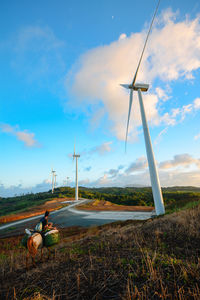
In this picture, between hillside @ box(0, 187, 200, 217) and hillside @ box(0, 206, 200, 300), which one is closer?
hillside @ box(0, 206, 200, 300)

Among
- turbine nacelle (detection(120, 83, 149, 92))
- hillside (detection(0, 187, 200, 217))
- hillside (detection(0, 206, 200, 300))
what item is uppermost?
turbine nacelle (detection(120, 83, 149, 92))

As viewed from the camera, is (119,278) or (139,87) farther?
(139,87)

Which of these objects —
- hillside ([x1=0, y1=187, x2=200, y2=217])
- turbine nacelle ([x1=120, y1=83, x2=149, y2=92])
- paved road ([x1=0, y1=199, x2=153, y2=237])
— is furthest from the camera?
hillside ([x1=0, y1=187, x2=200, y2=217])

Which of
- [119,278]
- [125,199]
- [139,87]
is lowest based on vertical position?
[125,199]

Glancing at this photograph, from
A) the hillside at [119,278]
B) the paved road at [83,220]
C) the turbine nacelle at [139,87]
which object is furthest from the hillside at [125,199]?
the turbine nacelle at [139,87]

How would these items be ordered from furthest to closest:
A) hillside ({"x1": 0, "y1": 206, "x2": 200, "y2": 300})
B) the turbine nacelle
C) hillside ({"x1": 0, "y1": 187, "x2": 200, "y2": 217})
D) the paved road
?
hillside ({"x1": 0, "y1": 187, "x2": 200, "y2": 217}) → the turbine nacelle → the paved road → hillside ({"x1": 0, "y1": 206, "x2": 200, "y2": 300})

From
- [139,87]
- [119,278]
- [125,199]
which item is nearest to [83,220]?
[119,278]

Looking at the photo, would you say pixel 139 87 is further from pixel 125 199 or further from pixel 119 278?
pixel 125 199

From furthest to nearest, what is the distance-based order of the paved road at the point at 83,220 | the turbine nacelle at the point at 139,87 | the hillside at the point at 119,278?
1. the turbine nacelle at the point at 139,87
2. the paved road at the point at 83,220
3. the hillside at the point at 119,278

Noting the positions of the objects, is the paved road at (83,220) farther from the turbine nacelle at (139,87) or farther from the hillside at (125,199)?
the turbine nacelle at (139,87)

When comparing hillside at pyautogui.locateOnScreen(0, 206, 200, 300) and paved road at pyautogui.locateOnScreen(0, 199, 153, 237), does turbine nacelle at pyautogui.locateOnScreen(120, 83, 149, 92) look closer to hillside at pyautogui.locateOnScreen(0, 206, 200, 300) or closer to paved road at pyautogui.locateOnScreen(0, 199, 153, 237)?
paved road at pyautogui.locateOnScreen(0, 199, 153, 237)

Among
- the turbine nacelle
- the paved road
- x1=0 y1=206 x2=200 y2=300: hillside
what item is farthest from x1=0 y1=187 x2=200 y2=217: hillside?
the turbine nacelle

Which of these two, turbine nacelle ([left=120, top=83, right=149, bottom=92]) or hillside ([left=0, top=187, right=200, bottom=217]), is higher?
turbine nacelle ([left=120, top=83, right=149, bottom=92])

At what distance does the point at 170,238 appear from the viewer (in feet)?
17.9
